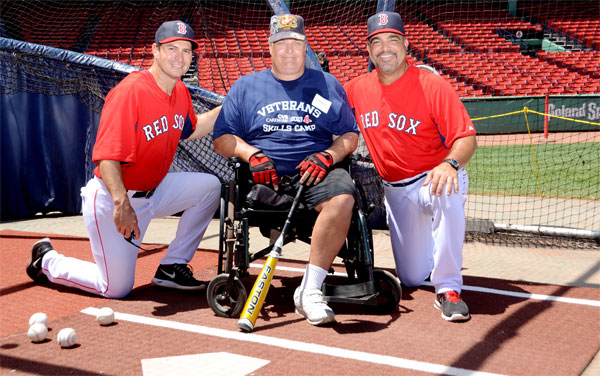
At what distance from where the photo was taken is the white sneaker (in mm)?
3174

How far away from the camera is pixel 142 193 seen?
12.8 ft

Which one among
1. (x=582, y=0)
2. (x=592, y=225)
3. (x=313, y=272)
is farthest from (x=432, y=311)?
(x=582, y=0)

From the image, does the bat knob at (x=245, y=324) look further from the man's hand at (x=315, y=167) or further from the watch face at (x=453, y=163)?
the watch face at (x=453, y=163)

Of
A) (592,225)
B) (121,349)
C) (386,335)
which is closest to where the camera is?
(121,349)

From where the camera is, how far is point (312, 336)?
10.2ft

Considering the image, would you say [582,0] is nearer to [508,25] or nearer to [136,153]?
[508,25]

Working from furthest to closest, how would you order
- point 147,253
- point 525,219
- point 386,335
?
point 525,219
point 147,253
point 386,335

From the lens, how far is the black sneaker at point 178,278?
3984 mm

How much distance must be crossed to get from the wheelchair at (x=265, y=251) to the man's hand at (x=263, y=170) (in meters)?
0.11

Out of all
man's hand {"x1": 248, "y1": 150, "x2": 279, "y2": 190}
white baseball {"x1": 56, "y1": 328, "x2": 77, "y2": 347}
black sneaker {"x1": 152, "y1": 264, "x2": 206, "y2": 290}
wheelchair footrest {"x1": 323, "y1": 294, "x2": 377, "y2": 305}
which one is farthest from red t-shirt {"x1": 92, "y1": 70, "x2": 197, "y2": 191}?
wheelchair footrest {"x1": 323, "y1": 294, "x2": 377, "y2": 305}

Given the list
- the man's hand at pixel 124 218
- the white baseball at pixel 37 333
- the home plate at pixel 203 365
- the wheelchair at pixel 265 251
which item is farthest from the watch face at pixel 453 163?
the white baseball at pixel 37 333

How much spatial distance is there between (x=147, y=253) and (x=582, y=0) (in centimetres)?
2625

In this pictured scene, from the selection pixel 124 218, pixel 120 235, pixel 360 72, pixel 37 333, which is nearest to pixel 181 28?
→ pixel 124 218

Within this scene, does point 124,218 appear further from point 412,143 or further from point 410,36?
point 410,36
